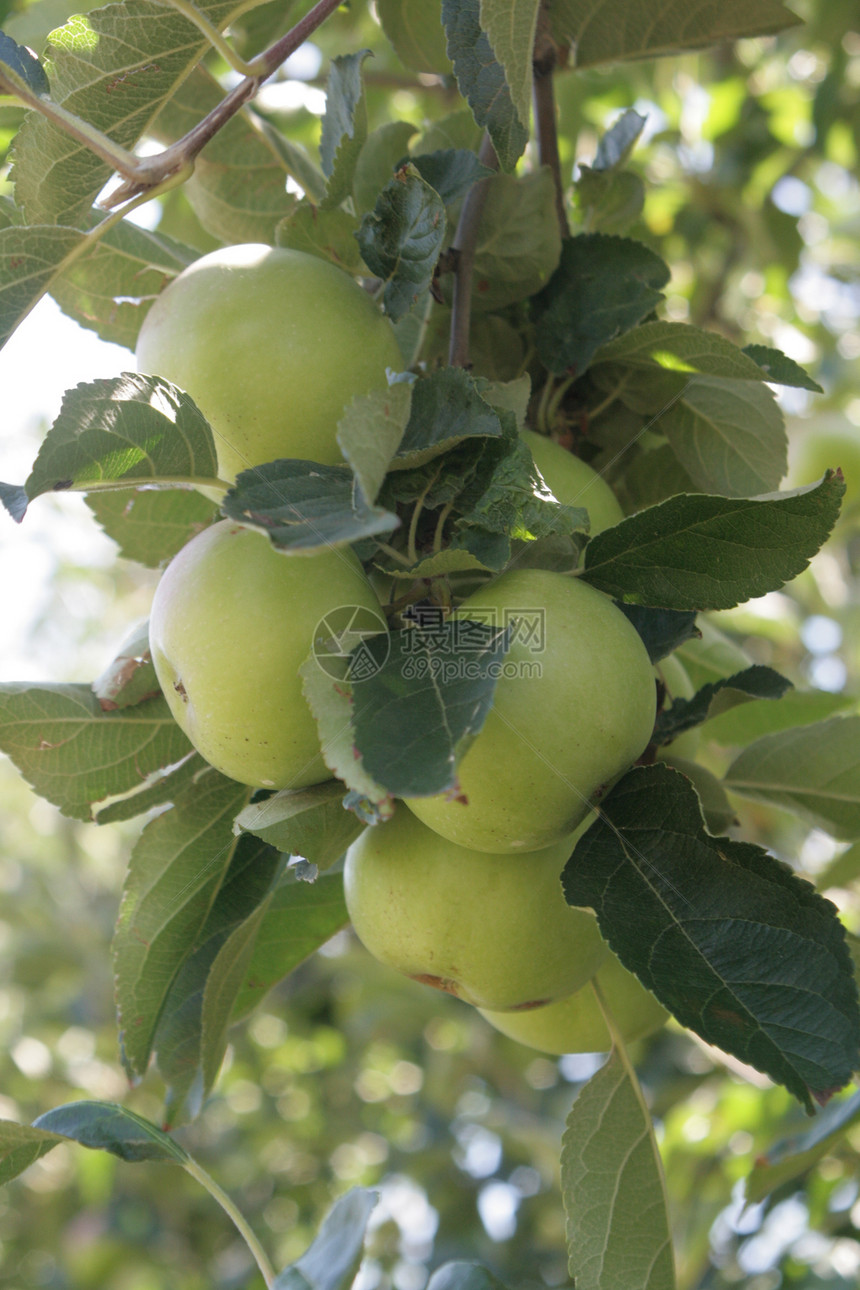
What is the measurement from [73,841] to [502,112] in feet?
Result: 14.5

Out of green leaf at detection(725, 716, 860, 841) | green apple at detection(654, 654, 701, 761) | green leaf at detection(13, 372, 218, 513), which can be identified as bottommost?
green leaf at detection(725, 716, 860, 841)

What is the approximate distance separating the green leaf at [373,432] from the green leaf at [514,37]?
0.79 ft

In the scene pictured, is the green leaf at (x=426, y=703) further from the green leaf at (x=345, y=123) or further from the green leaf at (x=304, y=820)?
the green leaf at (x=345, y=123)

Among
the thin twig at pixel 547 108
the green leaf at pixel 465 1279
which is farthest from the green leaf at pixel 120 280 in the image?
the green leaf at pixel 465 1279

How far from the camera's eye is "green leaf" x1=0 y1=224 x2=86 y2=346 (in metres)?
0.78

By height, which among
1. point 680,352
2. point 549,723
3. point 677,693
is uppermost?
point 680,352

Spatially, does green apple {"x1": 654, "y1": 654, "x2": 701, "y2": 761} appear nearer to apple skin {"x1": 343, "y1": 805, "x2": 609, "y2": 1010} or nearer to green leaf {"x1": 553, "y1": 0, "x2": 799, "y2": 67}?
apple skin {"x1": 343, "y1": 805, "x2": 609, "y2": 1010}

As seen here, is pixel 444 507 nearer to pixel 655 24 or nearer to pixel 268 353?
pixel 268 353

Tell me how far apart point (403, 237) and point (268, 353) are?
0.14 m

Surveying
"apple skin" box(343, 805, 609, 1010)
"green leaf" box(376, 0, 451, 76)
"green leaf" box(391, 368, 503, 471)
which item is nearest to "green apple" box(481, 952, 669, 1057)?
"apple skin" box(343, 805, 609, 1010)

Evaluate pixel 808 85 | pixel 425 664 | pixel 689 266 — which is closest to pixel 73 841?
pixel 689 266

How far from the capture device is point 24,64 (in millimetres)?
762

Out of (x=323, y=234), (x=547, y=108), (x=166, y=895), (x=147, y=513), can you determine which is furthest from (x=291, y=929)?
(x=547, y=108)

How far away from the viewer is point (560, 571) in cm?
80
